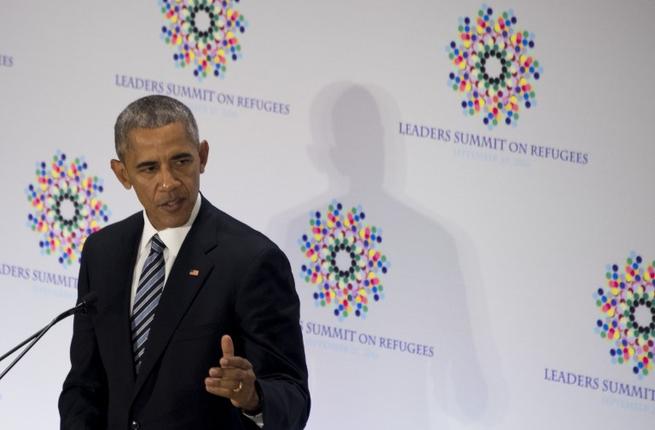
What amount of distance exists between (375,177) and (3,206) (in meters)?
1.81

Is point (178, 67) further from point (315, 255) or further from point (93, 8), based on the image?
point (315, 255)

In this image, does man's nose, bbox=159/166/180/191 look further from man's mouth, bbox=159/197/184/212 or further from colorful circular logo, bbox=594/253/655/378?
colorful circular logo, bbox=594/253/655/378

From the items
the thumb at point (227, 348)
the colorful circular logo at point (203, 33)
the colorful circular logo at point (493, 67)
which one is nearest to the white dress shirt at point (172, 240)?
the thumb at point (227, 348)

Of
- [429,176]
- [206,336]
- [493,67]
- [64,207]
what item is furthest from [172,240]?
[64,207]

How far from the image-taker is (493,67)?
4004 millimetres

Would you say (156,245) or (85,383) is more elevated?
(156,245)

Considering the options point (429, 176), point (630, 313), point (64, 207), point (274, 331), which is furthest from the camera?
point (64, 207)

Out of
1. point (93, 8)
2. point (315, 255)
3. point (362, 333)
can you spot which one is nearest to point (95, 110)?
point (93, 8)

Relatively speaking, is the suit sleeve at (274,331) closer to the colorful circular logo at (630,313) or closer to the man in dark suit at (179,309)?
the man in dark suit at (179,309)

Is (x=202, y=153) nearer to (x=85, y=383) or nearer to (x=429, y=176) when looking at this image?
(x=85, y=383)

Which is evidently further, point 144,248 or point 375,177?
point 375,177

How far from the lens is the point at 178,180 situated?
2.90 m

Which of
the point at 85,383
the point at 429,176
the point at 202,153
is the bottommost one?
the point at 85,383

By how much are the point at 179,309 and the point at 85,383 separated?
40cm
